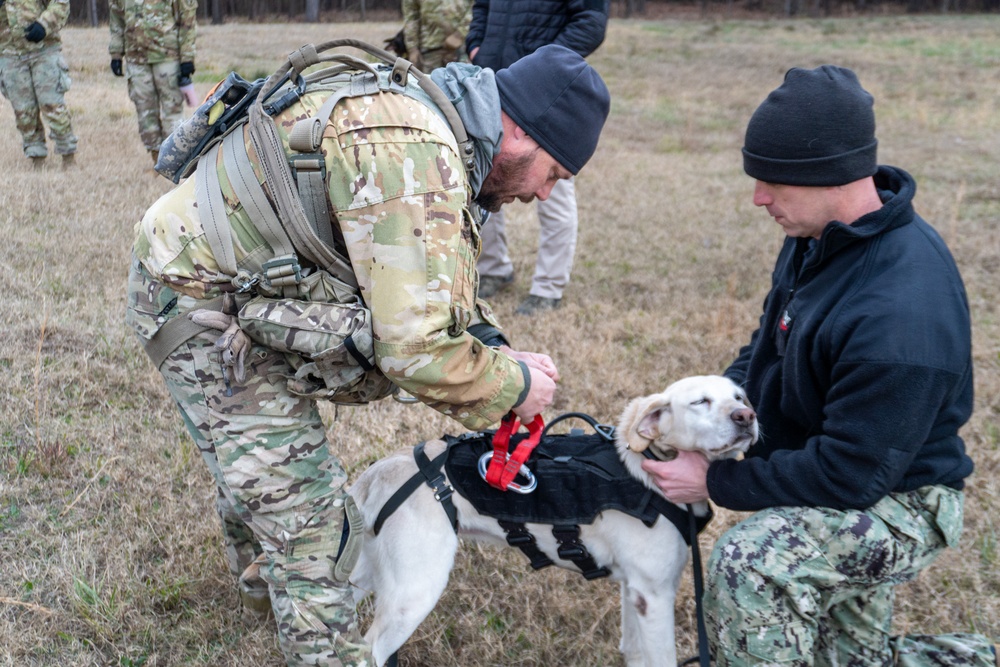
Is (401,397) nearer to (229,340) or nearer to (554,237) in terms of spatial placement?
(229,340)

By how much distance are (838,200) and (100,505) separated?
3.19 meters

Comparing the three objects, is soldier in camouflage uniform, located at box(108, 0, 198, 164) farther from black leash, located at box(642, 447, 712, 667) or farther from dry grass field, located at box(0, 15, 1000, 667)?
black leash, located at box(642, 447, 712, 667)

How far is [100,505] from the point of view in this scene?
3.91 meters

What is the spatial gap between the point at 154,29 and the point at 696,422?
26.5 ft

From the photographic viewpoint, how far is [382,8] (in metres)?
34.5

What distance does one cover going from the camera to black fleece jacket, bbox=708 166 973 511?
7.76 feet

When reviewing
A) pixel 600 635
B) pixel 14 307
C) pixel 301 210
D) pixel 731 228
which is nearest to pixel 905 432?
pixel 600 635

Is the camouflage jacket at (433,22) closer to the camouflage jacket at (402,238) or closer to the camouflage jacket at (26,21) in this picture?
the camouflage jacket at (26,21)

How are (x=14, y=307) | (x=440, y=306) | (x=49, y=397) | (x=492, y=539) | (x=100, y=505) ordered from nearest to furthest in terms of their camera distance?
(x=440, y=306) < (x=492, y=539) < (x=100, y=505) < (x=49, y=397) < (x=14, y=307)

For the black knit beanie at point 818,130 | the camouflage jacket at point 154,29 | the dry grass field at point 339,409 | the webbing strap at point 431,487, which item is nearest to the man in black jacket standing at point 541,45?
the dry grass field at point 339,409

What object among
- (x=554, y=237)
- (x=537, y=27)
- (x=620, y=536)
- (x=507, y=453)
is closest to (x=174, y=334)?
(x=507, y=453)

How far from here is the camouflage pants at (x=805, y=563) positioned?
252 cm

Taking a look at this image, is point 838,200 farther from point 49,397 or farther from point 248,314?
point 49,397

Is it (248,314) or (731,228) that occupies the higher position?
(248,314)
